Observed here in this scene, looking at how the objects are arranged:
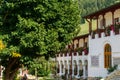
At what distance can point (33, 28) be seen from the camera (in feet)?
104

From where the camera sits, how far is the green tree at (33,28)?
3152cm

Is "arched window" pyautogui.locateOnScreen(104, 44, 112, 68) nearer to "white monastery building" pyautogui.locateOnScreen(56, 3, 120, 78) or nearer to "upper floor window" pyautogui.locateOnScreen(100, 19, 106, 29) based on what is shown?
"white monastery building" pyautogui.locateOnScreen(56, 3, 120, 78)

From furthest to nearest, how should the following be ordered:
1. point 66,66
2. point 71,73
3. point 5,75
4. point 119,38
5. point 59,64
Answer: point 59,64
point 66,66
point 71,73
point 5,75
point 119,38

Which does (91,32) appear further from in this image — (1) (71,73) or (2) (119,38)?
(1) (71,73)

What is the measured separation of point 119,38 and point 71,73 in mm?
18365

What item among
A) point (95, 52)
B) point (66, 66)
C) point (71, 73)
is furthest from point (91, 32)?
point (66, 66)

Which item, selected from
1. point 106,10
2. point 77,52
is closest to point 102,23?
point 106,10

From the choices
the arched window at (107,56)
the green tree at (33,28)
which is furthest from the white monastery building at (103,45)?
the green tree at (33,28)

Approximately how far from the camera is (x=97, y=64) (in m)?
37.6

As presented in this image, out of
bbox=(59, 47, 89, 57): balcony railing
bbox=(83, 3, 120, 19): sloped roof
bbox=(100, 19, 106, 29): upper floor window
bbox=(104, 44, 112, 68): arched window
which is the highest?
bbox=(83, 3, 120, 19): sloped roof

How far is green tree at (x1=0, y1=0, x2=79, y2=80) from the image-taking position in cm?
3152

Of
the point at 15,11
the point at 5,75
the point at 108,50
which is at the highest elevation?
the point at 15,11

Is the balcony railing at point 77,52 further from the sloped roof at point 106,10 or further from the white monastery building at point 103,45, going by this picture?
the sloped roof at point 106,10

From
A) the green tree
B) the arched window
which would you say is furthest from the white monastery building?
the green tree
